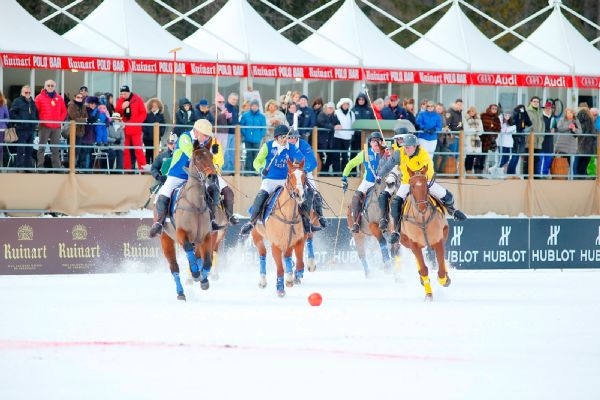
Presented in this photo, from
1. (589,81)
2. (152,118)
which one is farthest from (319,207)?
(589,81)

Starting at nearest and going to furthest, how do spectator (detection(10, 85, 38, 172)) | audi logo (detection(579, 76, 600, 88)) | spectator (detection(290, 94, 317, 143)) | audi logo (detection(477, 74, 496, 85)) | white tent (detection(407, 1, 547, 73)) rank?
spectator (detection(10, 85, 38, 172)) < spectator (detection(290, 94, 317, 143)) < audi logo (detection(477, 74, 496, 85)) < white tent (detection(407, 1, 547, 73)) < audi logo (detection(579, 76, 600, 88))

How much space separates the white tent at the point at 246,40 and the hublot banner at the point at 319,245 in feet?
14.8

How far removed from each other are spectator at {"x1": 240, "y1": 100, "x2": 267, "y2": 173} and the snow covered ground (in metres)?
4.35

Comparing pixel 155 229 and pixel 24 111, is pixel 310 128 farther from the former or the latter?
pixel 155 229

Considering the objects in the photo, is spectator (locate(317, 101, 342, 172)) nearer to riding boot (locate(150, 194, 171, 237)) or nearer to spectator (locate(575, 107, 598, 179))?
spectator (locate(575, 107, 598, 179))

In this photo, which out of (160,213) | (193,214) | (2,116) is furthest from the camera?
(2,116)

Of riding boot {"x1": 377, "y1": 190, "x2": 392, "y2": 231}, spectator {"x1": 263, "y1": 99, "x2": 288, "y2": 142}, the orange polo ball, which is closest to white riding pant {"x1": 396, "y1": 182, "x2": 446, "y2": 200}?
riding boot {"x1": 377, "y1": 190, "x2": 392, "y2": 231}

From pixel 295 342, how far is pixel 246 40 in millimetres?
15845

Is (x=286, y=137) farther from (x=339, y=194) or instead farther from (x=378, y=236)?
(x=339, y=194)

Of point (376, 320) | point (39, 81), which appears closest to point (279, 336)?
point (376, 320)

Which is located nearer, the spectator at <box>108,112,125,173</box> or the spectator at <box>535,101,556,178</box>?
the spectator at <box>108,112,125,173</box>

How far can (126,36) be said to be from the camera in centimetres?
2789

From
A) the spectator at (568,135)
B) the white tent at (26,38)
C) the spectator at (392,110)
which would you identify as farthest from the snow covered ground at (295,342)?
the spectator at (568,135)

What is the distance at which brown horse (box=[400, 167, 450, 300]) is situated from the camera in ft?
64.5
